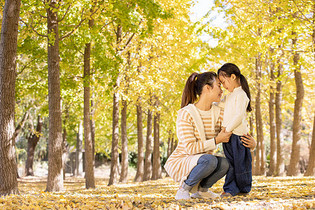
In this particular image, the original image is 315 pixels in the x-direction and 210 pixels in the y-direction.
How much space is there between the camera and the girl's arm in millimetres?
4637

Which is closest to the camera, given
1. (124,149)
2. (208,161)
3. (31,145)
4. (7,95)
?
(208,161)

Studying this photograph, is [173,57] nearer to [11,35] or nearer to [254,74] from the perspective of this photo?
[254,74]

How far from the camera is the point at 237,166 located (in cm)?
480

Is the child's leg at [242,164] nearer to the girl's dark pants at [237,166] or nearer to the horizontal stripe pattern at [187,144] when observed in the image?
the girl's dark pants at [237,166]

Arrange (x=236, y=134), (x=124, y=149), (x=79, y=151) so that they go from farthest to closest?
(x=79, y=151) < (x=124, y=149) < (x=236, y=134)

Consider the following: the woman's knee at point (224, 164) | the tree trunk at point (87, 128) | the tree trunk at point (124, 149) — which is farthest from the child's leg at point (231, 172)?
the tree trunk at point (124, 149)

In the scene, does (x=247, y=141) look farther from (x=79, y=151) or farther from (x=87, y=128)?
(x=79, y=151)

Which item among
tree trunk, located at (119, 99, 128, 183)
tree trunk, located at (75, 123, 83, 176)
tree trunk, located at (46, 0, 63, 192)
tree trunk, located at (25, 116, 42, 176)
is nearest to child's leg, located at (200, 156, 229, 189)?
tree trunk, located at (46, 0, 63, 192)

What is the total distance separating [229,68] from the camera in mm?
5035

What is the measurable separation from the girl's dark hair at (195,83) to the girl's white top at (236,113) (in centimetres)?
36

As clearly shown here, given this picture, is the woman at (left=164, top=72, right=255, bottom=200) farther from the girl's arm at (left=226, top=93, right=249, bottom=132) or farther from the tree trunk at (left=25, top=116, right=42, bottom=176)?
the tree trunk at (left=25, top=116, right=42, bottom=176)

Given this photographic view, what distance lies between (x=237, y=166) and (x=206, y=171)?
20.8 inches

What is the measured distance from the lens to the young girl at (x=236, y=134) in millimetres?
4719

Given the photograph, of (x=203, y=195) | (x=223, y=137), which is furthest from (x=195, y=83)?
(x=203, y=195)
